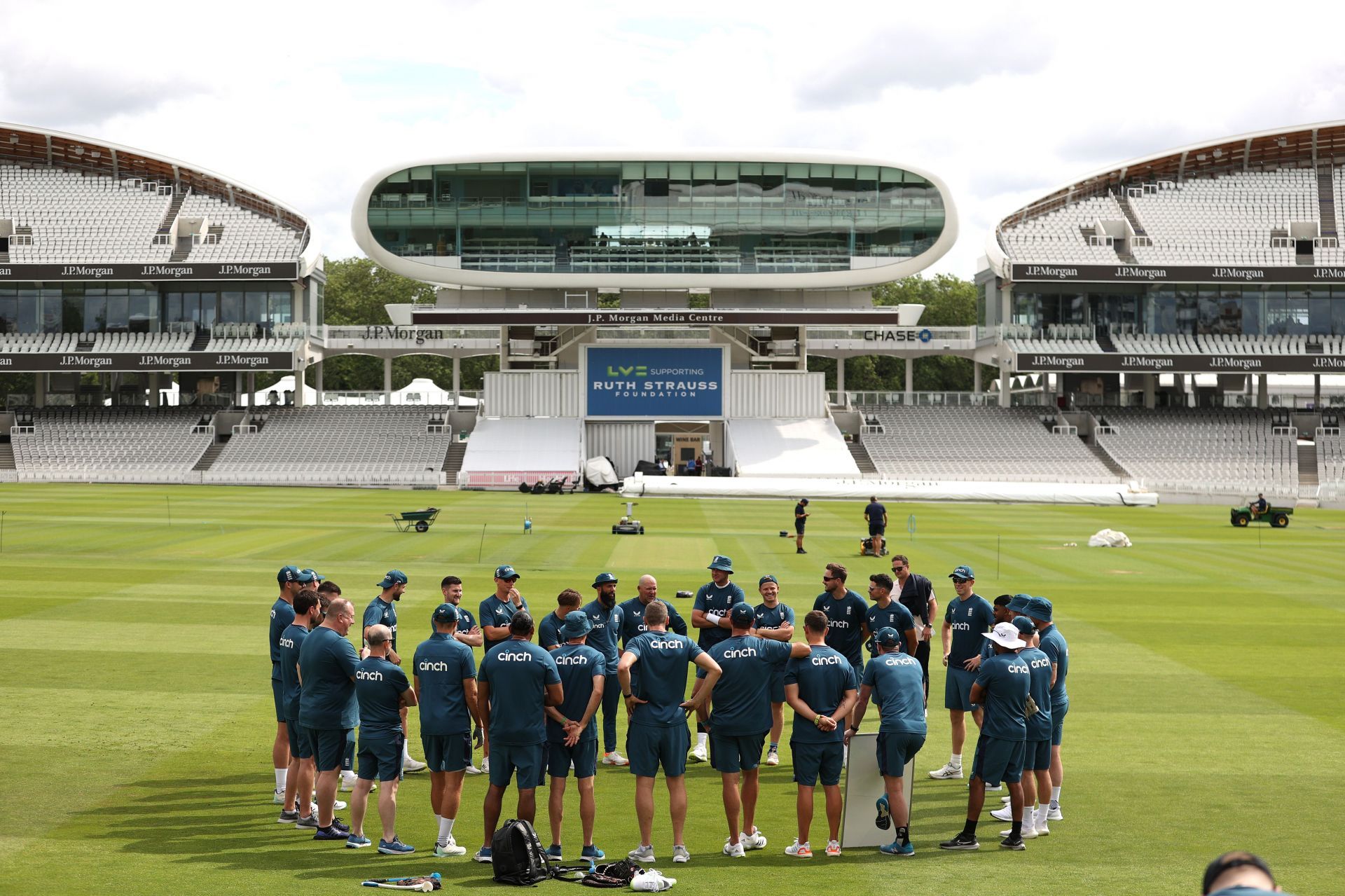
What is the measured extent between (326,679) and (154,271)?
69.2m

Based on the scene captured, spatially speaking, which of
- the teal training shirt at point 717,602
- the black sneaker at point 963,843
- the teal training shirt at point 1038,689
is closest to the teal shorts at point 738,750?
the black sneaker at point 963,843

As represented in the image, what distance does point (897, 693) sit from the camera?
10.1 metres

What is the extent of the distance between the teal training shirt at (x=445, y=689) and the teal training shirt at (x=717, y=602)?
336cm

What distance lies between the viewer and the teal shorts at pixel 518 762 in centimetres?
987

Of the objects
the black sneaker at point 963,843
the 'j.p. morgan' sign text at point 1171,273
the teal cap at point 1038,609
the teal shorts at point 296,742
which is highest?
the 'j.p. morgan' sign text at point 1171,273

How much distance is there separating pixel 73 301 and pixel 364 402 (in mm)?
18036

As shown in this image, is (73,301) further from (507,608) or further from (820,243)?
(507,608)

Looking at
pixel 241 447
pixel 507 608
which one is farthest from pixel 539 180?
pixel 507 608

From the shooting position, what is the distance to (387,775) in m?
10.0

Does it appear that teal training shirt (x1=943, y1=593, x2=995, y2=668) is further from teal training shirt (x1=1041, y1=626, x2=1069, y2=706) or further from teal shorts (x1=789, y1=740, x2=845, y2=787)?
teal shorts (x1=789, y1=740, x2=845, y2=787)

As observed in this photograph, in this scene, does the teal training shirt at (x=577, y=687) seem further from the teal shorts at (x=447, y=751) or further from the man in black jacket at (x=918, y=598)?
the man in black jacket at (x=918, y=598)

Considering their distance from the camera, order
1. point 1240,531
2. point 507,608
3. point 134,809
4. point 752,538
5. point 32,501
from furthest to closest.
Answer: point 32,501
point 1240,531
point 752,538
point 507,608
point 134,809

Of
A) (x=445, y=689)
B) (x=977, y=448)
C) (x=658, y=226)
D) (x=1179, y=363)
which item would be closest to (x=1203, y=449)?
(x=1179, y=363)

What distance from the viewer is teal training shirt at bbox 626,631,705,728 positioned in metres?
9.98
